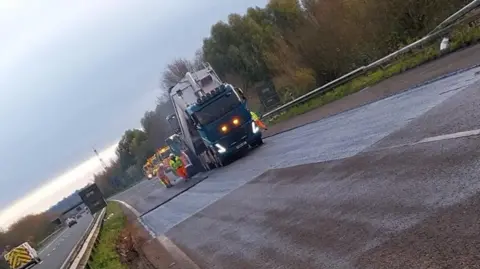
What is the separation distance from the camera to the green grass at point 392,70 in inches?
703

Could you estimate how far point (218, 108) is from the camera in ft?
83.2

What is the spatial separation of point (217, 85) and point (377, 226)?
22.1m

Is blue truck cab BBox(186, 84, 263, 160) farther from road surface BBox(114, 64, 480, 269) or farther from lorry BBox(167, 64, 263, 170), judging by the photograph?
road surface BBox(114, 64, 480, 269)

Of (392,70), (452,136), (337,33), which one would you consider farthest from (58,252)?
(452,136)

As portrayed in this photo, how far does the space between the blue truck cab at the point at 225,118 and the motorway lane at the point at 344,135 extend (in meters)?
3.65

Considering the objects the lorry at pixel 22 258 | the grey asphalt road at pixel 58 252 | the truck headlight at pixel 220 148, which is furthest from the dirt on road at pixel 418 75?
the lorry at pixel 22 258

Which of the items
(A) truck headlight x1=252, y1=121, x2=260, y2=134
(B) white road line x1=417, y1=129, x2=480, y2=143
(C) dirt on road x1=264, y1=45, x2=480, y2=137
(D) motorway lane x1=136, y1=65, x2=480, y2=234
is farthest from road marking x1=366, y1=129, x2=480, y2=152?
(A) truck headlight x1=252, y1=121, x2=260, y2=134

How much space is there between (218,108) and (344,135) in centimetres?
1138

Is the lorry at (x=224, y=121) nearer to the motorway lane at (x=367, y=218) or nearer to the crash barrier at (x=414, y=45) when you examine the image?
the crash barrier at (x=414, y=45)

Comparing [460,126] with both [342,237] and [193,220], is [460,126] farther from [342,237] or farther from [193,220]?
[193,220]

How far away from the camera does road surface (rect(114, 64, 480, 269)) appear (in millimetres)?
5871

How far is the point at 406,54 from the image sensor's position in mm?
22125

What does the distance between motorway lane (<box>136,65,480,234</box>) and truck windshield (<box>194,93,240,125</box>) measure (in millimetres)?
4061

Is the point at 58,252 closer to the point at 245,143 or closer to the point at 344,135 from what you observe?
the point at 245,143
